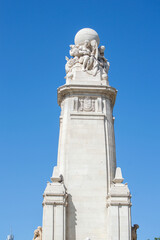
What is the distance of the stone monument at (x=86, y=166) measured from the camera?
32594 mm

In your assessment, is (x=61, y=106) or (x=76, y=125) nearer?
(x=76, y=125)

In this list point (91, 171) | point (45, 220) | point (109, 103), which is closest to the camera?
point (45, 220)

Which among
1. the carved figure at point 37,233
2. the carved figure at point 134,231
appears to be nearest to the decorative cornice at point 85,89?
the carved figure at point 134,231

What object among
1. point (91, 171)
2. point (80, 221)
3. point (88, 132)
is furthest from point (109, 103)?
point (80, 221)

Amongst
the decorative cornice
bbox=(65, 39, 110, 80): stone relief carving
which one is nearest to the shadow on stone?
the decorative cornice

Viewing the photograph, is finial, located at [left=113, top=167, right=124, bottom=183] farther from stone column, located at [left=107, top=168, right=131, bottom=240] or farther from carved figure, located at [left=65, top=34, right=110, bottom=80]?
carved figure, located at [left=65, top=34, right=110, bottom=80]

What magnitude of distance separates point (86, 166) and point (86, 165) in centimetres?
7

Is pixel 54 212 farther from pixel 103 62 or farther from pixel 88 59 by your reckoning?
pixel 103 62

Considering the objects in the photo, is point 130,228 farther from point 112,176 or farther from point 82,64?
point 82,64

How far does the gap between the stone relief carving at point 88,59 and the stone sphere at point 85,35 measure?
1.07 feet

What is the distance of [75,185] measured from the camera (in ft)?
112

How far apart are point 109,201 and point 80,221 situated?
2.34 metres

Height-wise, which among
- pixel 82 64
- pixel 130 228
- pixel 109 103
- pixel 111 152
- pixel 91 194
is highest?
pixel 82 64

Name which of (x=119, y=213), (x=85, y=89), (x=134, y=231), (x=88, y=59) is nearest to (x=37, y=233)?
(x=119, y=213)
